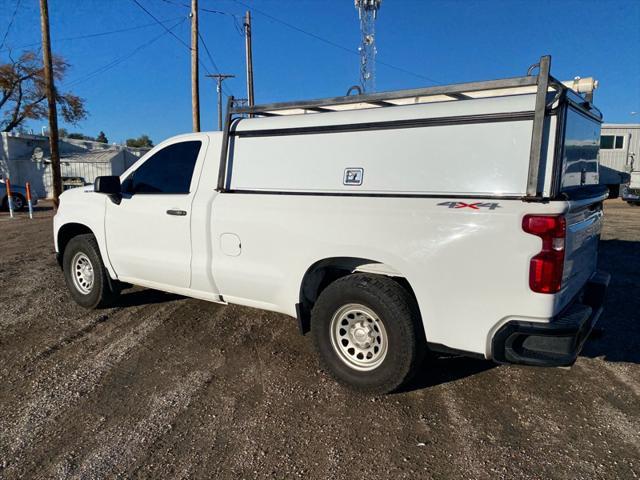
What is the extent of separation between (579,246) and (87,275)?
16.8ft

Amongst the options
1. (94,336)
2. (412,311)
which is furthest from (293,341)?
(94,336)

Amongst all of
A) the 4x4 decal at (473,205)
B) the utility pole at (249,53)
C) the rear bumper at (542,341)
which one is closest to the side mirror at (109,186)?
the 4x4 decal at (473,205)

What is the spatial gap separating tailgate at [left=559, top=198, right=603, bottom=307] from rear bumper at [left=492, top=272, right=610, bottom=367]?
16 cm

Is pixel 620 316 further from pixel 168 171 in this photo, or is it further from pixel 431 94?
pixel 168 171

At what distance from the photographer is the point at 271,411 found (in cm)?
333

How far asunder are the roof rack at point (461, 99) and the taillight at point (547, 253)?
0.17 m

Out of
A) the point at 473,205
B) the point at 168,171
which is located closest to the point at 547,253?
the point at 473,205

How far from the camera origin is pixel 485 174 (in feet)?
9.95

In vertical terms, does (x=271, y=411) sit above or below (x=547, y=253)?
below

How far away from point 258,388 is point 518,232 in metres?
2.26

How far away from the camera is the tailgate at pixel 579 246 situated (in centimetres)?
295

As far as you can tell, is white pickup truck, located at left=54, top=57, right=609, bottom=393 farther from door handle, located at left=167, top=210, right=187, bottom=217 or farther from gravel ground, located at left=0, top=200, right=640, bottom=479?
gravel ground, located at left=0, top=200, right=640, bottom=479

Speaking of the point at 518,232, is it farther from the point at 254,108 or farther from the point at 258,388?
the point at 254,108

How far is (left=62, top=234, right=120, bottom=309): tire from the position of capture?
5266 mm
